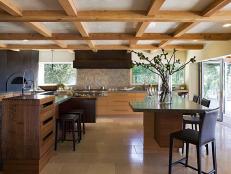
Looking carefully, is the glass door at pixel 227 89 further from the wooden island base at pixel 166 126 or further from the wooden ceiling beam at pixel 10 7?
the wooden ceiling beam at pixel 10 7

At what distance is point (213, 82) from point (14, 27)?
6067mm

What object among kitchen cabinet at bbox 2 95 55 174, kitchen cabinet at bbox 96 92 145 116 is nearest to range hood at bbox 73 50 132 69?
kitchen cabinet at bbox 96 92 145 116

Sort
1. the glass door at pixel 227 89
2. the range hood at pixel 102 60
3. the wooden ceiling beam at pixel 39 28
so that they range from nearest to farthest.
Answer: the wooden ceiling beam at pixel 39 28
the glass door at pixel 227 89
the range hood at pixel 102 60

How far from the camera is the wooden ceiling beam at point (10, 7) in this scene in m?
3.14

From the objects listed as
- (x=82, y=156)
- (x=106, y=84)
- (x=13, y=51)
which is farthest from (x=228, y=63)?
(x=13, y=51)

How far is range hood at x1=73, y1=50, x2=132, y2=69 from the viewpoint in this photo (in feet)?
27.8

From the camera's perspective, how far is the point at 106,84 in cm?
877

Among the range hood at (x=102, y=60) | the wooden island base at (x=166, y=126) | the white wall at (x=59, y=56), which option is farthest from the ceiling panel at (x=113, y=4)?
the white wall at (x=59, y=56)

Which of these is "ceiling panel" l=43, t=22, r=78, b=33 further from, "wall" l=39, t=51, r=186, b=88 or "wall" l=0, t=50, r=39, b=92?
"wall" l=39, t=51, r=186, b=88

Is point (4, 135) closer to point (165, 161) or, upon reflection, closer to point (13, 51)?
point (165, 161)

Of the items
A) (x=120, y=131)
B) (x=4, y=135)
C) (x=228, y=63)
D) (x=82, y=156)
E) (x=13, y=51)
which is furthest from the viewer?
(x=13, y=51)

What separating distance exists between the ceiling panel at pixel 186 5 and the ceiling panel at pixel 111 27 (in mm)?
1214

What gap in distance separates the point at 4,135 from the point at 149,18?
2754mm

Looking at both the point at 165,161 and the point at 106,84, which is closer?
the point at 165,161
